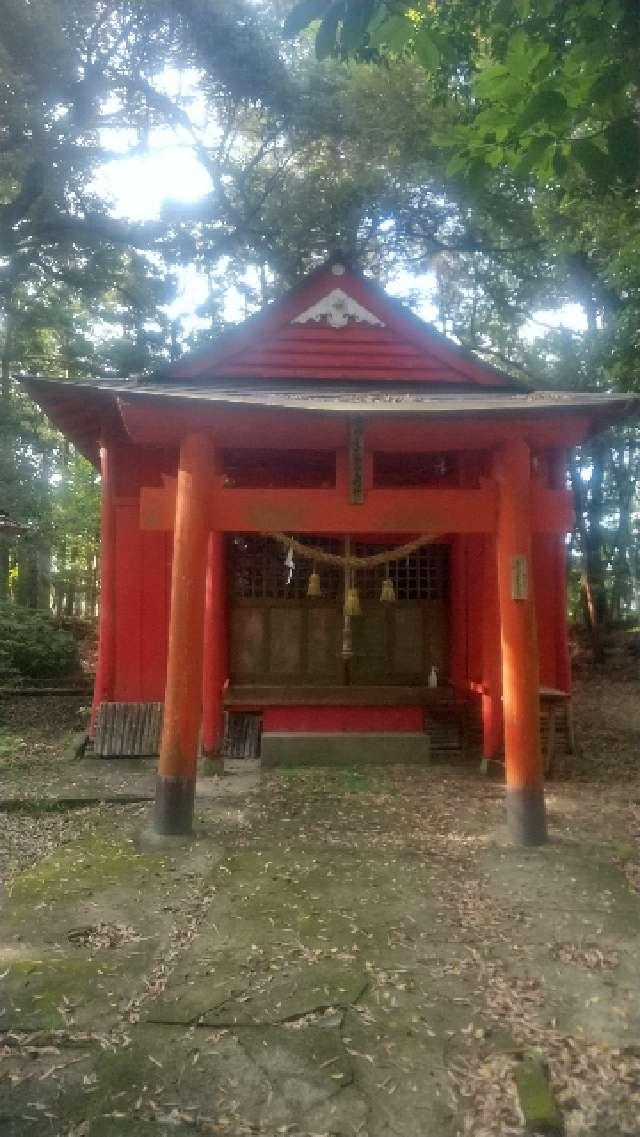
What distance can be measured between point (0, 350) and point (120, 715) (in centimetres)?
1607

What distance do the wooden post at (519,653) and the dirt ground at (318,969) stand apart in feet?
1.10

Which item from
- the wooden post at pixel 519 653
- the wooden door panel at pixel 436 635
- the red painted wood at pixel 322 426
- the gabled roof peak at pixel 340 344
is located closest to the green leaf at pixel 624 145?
the red painted wood at pixel 322 426

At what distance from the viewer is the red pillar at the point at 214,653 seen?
8.71 meters

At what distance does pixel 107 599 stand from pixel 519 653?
5360mm

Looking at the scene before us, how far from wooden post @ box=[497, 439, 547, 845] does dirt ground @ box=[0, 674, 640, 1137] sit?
0.34m

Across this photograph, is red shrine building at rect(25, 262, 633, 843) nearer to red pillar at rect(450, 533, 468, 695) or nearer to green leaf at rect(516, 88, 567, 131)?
red pillar at rect(450, 533, 468, 695)

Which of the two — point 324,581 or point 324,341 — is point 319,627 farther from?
point 324,341

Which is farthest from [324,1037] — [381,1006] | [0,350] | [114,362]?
[0,350]

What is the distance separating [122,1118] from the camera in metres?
2.80

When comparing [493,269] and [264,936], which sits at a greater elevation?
[493,269]

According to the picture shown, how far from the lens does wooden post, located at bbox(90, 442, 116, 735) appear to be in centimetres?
920

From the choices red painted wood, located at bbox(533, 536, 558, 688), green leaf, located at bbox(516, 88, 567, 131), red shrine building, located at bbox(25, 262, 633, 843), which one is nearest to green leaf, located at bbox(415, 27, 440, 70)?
green leaf, located at bbox(516, 88, 567, 131)

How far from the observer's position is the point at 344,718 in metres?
9.13

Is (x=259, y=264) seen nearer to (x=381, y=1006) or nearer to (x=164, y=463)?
(x=164, y=463)
